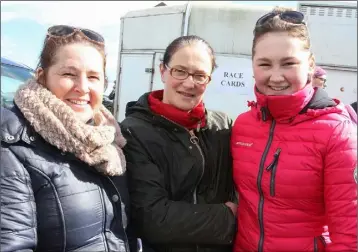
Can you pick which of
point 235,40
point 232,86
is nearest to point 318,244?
point 232,86

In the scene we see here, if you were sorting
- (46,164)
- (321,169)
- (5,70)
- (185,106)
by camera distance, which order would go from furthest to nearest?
(5,70)
(185,106)
(321,169)
(46,164)

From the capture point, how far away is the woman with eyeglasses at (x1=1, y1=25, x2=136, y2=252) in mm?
1511

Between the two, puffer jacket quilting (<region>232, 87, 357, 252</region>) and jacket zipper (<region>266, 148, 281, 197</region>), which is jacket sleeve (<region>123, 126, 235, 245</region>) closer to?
puffer jacket quilting (<region>232, 87, 357, 252</region>)

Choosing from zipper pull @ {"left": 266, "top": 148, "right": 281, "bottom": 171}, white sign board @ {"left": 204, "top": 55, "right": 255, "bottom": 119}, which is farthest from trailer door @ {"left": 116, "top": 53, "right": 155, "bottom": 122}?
zipper pull @ {"left": 266, "top": 148, "right": 281, "bottom": 171}

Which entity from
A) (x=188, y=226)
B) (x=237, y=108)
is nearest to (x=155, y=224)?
(x=188, y=226)

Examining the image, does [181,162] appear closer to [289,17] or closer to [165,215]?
[165,215]

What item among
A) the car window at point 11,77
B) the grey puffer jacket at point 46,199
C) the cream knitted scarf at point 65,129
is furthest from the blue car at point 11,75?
the grey puffer jacket at point 46,199

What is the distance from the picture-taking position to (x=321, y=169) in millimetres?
1746

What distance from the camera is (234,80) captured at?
19.2 ft

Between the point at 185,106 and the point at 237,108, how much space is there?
3827 mm

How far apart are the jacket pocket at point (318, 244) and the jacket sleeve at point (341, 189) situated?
0.06m

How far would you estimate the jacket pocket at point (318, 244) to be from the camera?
1777mm

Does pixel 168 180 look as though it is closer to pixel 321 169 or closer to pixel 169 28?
pixel 321 169

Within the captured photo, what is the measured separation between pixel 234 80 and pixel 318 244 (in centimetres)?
424
